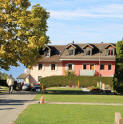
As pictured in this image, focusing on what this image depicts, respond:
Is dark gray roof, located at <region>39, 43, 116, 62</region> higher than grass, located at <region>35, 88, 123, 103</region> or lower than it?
higher

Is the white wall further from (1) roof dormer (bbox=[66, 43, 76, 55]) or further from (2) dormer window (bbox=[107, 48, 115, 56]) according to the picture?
(2) dormer window (bbox=[107, 48, 115, 56])

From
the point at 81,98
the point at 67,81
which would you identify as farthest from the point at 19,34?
the point at 67,81

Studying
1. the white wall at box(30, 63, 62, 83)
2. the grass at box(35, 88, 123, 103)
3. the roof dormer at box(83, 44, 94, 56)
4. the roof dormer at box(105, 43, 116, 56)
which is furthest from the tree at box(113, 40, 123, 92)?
the white wall at box(30, 63, 62, 83)

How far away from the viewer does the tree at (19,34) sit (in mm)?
37938

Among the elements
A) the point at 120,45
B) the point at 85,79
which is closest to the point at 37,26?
the point at 120,45

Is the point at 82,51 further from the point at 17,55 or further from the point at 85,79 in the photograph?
the point at 17,55

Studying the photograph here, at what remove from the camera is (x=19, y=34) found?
1487 inches

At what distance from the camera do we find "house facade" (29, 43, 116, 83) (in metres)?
77.5

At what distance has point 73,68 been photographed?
8006 cm

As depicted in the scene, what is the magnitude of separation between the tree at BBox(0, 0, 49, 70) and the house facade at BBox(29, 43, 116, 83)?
37785 mm

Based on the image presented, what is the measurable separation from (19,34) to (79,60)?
42.3 m

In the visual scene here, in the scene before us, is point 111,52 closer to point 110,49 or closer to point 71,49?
point 110,49

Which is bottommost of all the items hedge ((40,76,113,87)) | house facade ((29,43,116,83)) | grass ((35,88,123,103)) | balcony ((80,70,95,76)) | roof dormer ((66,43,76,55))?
grass ((35,88,123,103))

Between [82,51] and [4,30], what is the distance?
42464mm
